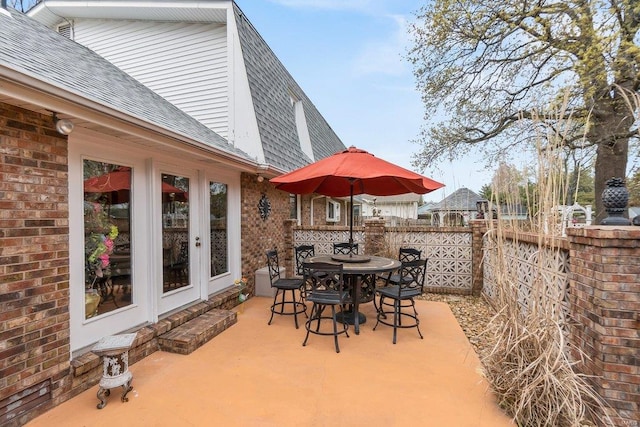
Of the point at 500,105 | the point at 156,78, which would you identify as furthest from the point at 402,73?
the point at 156,78

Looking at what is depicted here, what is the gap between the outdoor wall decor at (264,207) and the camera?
6656 millimetres

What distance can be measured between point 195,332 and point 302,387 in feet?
5.59

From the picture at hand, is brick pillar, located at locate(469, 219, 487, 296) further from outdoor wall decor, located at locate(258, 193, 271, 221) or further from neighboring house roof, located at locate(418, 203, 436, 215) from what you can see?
neighboring house roof, located at locate(418, 203, 436, 215)

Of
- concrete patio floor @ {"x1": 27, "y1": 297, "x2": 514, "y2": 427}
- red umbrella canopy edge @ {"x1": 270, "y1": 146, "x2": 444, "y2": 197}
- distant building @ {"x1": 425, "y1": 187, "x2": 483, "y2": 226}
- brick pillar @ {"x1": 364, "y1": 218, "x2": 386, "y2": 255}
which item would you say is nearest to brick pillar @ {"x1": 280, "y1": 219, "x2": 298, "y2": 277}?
brick pillar @ {"x1": 364, "y1": 218, "x2": 386, "y2": 255}

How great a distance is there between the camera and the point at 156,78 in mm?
6824

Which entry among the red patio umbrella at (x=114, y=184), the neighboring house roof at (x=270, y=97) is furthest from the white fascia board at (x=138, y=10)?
the red patio umbrella at (x=114, y=184)

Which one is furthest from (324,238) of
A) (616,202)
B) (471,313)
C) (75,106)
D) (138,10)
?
(138,10)

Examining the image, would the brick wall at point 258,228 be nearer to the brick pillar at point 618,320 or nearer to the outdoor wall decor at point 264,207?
the outdoor wall decor at point 264,207

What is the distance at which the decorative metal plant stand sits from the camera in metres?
2.63

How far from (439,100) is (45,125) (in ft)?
27.5

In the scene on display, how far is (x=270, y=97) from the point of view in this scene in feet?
26.1

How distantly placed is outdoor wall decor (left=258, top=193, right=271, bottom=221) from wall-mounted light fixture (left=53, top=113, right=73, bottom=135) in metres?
4.07

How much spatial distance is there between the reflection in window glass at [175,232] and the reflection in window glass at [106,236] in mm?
559

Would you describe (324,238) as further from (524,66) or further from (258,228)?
(524,66)
